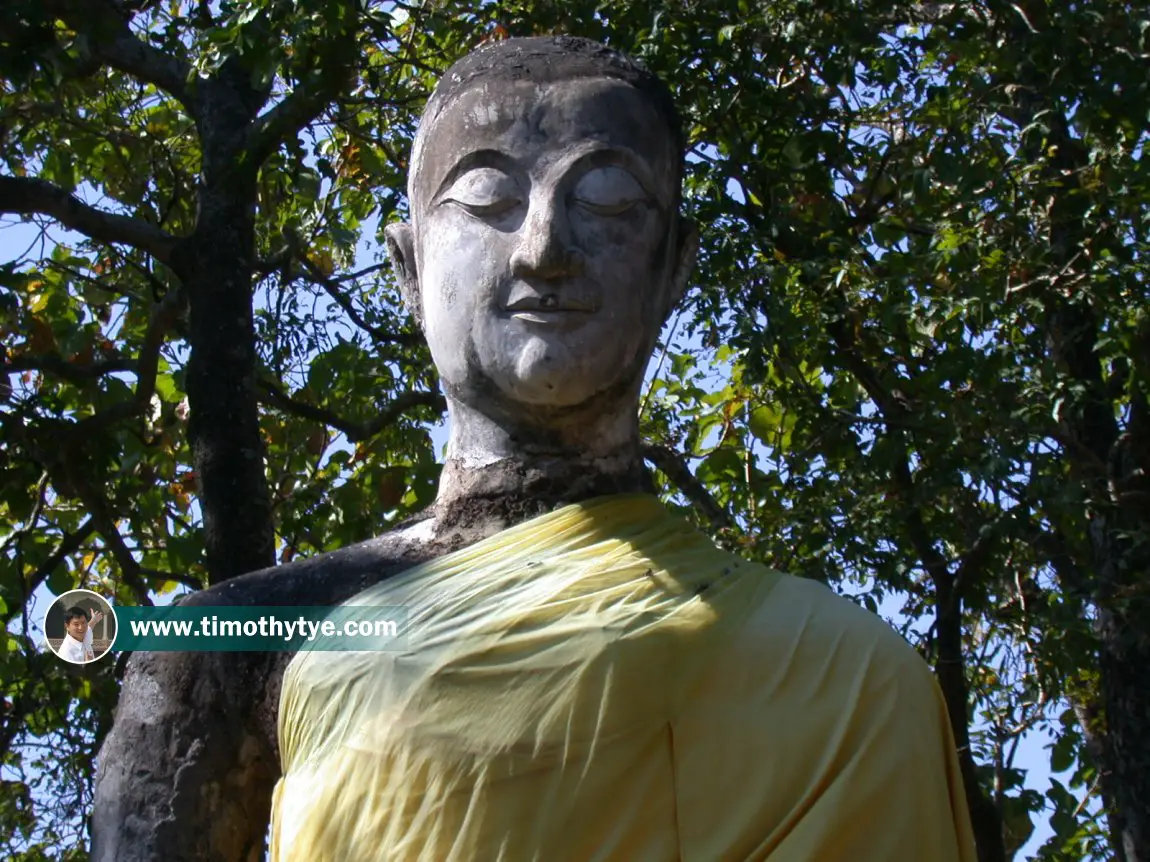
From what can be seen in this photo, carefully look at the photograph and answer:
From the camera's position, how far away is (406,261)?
14.4ft

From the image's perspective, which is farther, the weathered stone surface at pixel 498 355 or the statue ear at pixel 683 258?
the statue ear at pixel 683 258

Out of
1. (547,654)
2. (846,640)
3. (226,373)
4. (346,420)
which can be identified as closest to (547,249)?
(547,654)

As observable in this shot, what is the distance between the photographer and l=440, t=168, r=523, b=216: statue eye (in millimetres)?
3941

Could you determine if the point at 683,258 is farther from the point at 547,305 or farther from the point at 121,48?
the point at 121,48

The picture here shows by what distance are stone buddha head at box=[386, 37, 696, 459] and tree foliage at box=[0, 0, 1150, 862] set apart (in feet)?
8.37

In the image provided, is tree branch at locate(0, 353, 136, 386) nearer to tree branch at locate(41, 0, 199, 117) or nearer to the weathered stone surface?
tree branch at locate(41, 0, 199, 117)

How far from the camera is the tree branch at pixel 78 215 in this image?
Result: 23.4 feet

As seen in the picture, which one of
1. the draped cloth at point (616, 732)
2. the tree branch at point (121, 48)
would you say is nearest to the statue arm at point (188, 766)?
the draped cloth at point (616, 732)

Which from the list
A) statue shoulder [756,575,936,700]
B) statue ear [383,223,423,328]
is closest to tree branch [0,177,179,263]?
statue ear [383,223,423,328]

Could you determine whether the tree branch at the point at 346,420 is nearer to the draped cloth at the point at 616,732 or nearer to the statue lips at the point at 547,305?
the statue lips at the point at 547,305

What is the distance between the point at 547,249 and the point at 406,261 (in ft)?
2.12

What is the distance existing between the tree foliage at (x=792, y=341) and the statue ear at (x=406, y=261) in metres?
2.13

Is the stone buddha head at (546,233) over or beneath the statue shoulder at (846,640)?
over

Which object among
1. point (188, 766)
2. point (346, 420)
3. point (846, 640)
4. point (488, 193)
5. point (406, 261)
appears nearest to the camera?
point (846, 640)
